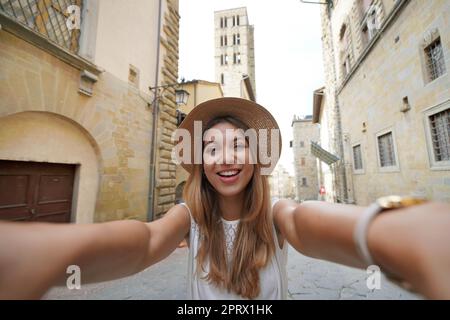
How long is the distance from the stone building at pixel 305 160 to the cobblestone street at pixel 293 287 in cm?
Result: 2531

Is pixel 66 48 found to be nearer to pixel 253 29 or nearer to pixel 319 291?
pixel 319 291

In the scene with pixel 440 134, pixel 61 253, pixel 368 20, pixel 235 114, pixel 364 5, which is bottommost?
pixel 61 253

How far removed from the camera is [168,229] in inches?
40.6

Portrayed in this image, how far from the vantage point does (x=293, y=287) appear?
3236 mm

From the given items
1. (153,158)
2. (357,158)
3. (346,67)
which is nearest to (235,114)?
(153,158)

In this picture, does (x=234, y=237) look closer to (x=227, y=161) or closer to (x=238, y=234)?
(x=238, y=234)

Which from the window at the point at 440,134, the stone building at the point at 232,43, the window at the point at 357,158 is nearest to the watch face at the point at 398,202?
the window at the point at 440,134

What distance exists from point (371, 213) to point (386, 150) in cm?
815

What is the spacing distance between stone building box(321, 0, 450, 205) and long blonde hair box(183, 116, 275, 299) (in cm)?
537

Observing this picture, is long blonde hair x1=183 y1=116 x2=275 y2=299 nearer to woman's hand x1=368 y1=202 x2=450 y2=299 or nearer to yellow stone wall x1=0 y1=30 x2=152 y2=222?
woman's hand x1=368 y1=202 x2=450 y2=299

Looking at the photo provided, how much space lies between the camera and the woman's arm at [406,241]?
44cm

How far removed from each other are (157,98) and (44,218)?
446cm

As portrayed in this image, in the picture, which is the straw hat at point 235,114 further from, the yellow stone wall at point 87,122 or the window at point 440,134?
the window at point 440,134

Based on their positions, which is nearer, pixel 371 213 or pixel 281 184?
pixel 371 213
